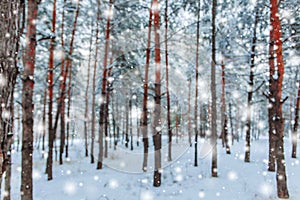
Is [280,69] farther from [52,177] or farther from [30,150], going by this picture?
[52,177]

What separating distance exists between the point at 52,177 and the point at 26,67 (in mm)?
8674

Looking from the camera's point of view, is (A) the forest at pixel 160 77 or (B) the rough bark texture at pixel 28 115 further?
(A) the forest at pixel 160 77

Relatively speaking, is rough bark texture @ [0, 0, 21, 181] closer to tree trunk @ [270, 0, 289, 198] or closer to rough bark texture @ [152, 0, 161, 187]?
rough bark texture @ [152, 0, 161, 187]

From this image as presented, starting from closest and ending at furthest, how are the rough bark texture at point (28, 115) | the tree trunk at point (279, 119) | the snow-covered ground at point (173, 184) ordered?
the rough bark texture at point (28, 115) → the tree trunk at point (279, 119) → the snow-covered ground at point (173, 184)

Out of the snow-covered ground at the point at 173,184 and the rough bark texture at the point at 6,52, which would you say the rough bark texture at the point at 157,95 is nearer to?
the snow-covered ground at the point at 173,184

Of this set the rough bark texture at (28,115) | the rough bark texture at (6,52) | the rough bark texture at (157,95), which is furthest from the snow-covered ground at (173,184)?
the rough bark texture at (6,52)

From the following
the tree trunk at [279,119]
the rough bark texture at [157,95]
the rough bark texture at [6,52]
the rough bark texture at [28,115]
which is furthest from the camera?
the rough bark texture at [157,95]

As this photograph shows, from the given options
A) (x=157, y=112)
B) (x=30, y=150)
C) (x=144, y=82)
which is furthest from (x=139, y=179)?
(x=30, y=150)

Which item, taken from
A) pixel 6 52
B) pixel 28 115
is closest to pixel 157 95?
pixel 28 115

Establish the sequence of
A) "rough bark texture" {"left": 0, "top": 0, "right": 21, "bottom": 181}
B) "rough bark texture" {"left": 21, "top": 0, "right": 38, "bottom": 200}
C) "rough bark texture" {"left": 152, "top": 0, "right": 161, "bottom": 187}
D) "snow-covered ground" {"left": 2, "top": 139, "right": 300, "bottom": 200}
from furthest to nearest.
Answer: "rough bark texture" {"left": 152, "top": 0, "right": 161, "bottom": 187}, "snow-covered ground" {"left": 2, "top": 139, "right": 300, "bottom": 200}, "rough bark texture" {"left": 21, "top": 0, "right": 38, "bottom": 200}, "rough bark texture" {"left": 0, "top": 0, "right": 21, "bottom": 181}

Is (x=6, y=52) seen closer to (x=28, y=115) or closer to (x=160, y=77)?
(x=28, y=115)

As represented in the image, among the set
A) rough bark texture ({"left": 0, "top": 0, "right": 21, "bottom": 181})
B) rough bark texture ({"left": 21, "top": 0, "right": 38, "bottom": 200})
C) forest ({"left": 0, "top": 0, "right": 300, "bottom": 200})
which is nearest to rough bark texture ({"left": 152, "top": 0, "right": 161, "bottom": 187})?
forest ({"left": 0, "top": 0, "right": 300, "bottom": 200})

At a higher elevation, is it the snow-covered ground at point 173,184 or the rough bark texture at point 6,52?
the rough bark texture at point 6,52

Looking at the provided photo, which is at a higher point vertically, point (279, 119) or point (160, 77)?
point (160, 77)
